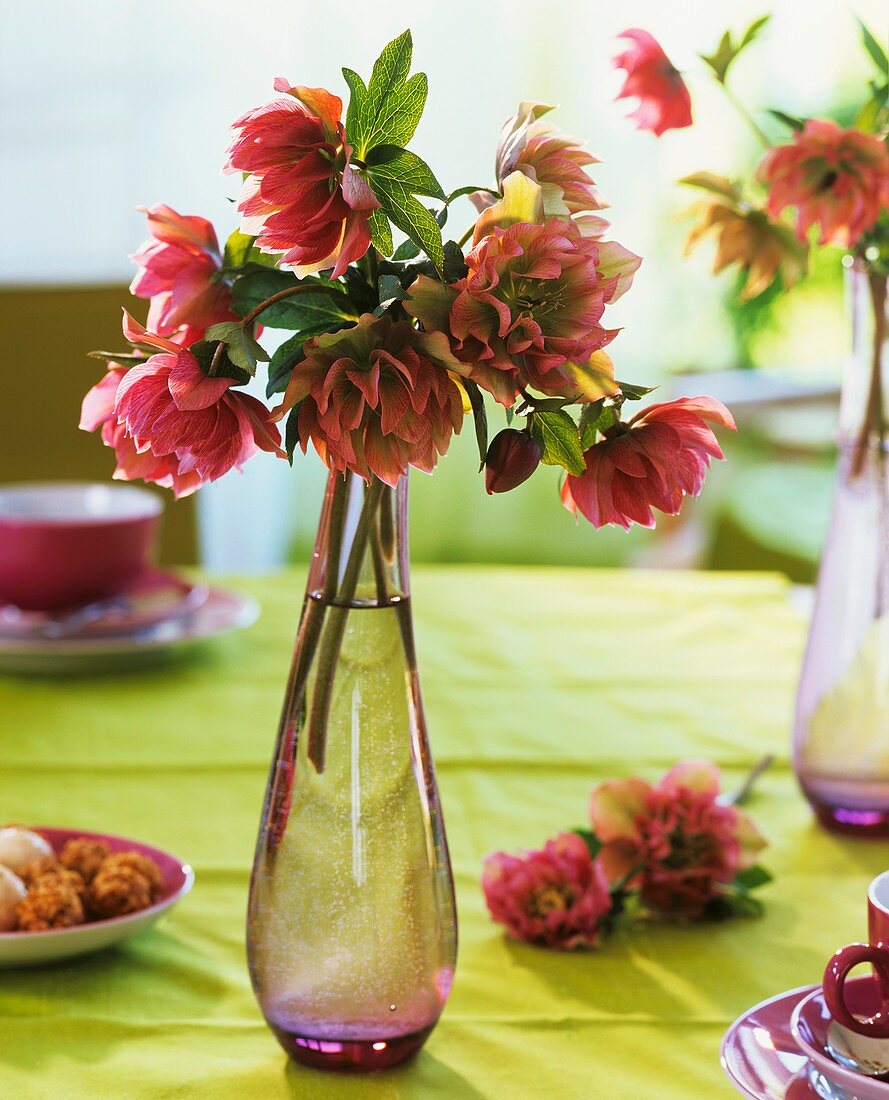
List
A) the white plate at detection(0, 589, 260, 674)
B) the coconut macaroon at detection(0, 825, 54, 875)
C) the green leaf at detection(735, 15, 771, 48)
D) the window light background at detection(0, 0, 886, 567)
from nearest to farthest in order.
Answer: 1. the coconut macaroon at detection(0, 825, 54, 875)
2. the green leaf at detection(735, 15, 771, 48)
3. the white plate at detection(0, 589, 260, 674)
4. the window light background at detection(0, 0, 886, 567)

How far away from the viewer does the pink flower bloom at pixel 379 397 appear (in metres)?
0.47

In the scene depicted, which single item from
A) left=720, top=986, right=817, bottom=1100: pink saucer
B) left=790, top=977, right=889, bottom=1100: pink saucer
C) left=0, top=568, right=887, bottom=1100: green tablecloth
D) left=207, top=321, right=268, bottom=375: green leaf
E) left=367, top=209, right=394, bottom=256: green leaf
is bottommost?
left=0, top=568, right=887, bottom=1100: green tablecloth

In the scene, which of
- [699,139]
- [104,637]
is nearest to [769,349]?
[699,139]

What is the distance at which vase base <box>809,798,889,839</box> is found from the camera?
0.87 meters

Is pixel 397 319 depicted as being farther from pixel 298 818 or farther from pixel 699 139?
pixel 699 139

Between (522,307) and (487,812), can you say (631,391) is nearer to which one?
(522,307)

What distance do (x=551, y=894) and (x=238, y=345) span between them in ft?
1.16

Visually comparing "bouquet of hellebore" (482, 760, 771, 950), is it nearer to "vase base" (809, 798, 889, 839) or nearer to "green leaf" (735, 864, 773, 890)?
"green leaf" (735, 864, 773, 890)

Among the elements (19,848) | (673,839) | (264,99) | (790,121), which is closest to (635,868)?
(673,839)

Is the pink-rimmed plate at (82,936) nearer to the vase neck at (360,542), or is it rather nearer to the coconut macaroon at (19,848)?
the coconut macaroon at (19,848)

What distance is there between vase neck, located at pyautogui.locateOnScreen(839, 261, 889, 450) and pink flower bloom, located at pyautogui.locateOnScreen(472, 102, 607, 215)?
0.35 meters

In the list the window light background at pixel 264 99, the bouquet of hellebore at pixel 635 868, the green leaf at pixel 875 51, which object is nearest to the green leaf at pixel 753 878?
the bouquet of hellebore at pixel 635 868

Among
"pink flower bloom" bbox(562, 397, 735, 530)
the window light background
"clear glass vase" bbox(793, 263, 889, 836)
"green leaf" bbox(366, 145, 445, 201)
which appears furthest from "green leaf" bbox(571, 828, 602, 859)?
the window light background

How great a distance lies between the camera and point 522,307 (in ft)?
1.57
